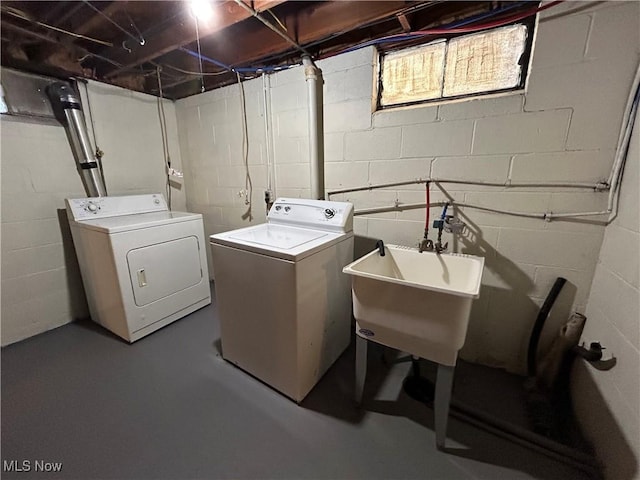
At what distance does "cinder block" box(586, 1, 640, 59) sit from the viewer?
3.58 feet

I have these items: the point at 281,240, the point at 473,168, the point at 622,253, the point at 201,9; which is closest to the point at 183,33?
the point at 201,9

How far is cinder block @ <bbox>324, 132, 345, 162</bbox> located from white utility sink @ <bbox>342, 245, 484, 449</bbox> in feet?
2.86

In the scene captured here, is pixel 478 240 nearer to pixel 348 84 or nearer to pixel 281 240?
pixel 281 240

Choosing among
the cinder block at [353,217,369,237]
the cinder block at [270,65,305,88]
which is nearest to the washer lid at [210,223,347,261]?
the cinder block at [353,217,369,237]

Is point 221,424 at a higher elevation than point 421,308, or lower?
lower

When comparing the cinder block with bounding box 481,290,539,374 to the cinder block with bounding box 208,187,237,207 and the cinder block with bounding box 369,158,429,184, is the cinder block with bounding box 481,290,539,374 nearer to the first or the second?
the cinder block with bounding box 369,158,429,184

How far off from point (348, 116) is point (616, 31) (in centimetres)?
129

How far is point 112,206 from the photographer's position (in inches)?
84.9

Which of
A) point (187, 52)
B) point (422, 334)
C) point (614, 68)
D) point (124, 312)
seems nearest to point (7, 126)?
point (187, 52)

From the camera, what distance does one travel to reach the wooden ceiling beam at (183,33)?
1401 mm

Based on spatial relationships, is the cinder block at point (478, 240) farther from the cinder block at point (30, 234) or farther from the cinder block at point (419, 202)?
the cinder block at point (30, 234)

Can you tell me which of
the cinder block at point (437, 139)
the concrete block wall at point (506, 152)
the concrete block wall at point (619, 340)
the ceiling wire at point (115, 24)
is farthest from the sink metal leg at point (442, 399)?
the ceiling wire at point (115, 24)

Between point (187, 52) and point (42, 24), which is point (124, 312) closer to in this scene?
point (42, 24)

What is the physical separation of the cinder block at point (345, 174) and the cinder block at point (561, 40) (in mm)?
1015
